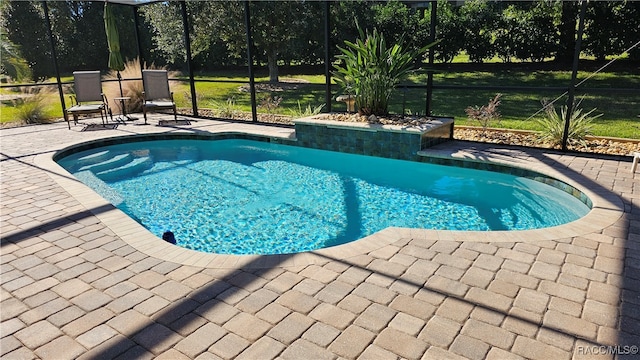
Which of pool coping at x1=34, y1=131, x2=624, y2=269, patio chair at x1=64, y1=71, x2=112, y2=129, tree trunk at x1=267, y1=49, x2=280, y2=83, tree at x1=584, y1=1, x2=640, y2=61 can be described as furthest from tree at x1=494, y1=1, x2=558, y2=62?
patio chair at x1=64, y1=71, x2=112, y2=129

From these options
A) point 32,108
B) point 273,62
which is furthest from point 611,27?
point 32,108

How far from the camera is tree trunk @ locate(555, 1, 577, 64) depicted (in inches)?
583

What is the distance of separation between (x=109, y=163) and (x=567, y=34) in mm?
15537

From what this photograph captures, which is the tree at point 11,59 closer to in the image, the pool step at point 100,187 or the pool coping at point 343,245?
the pool step at point 100,187

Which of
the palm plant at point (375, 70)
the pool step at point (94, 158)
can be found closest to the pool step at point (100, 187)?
the pool step at point (94, 158)

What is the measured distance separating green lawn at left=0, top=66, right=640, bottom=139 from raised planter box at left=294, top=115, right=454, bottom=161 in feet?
2.19

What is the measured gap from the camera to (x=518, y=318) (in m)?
2.36

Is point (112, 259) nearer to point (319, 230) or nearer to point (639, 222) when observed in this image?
point (319, 230)

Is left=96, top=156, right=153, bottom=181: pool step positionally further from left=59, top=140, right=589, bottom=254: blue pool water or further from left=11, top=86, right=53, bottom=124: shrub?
left=11, top=86, right=53, bottom=124: shrub

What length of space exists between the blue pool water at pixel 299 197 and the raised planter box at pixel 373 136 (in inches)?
5.5

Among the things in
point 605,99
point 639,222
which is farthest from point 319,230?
point 605,99

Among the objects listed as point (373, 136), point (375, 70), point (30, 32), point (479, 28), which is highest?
point (30, 32)

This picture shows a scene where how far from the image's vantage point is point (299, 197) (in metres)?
5.42

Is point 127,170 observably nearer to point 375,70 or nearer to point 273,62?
point 375,70
